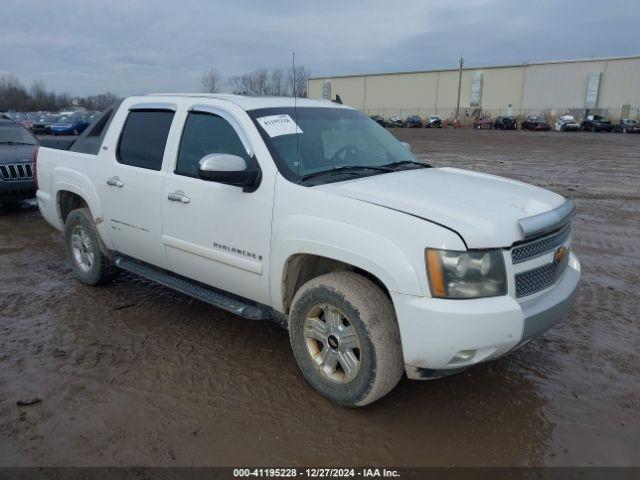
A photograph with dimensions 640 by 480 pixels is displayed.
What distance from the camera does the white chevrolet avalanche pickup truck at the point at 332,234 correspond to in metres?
2.72

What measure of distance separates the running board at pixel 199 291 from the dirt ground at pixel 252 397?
1.32 ft

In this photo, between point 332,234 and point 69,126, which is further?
A: point 69,126

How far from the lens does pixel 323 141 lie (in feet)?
12.8

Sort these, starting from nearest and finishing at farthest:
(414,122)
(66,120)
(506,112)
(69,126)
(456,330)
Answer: (456,330) < (69,126) < (66,120) < (414,122) < (506,112)

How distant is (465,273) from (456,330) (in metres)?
0.29

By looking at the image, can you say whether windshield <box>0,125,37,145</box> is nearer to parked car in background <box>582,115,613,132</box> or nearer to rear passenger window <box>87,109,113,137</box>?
rear passenger window <box>87,109,113,137</box>

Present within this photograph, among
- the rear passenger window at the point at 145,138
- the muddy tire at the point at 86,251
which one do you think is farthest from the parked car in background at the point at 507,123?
the rear passenger window at the point at 145,138

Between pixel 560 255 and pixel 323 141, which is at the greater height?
pixel 323 141

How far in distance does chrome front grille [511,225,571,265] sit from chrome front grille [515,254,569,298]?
0.08 m

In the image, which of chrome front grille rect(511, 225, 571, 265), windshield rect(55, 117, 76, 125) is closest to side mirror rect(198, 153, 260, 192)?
chrome front grille rect(511, 225, 571, 265)

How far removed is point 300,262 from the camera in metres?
3.36

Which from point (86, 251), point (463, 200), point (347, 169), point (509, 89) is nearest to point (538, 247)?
point (463, 200)

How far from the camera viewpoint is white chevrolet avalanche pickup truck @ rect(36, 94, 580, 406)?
2.72 meters

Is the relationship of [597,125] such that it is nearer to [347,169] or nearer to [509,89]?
[509,89]
